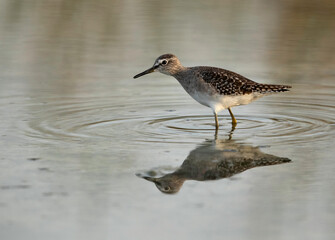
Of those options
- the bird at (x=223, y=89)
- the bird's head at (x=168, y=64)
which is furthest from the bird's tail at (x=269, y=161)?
the bird's head at (x=168, y=64)

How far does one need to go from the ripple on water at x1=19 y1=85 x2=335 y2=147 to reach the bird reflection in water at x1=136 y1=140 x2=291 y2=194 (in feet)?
1.76

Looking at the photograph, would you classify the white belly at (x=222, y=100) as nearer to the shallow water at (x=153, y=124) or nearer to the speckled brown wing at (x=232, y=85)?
the speckled brown wing at (x=232, y=85)

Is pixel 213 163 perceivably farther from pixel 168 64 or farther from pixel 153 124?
pixel 168 64

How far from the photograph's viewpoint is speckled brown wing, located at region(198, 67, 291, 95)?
988 centimetres

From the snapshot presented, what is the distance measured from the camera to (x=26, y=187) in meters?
6.62

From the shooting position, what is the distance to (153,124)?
9484mm

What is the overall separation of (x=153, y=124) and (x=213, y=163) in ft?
7.17

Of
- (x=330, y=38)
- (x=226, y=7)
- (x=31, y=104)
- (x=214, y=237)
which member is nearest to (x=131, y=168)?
(x=214, y=237)

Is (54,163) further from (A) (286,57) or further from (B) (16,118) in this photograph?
(A) (286,57)

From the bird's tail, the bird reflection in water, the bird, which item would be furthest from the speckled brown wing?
the bird's tail

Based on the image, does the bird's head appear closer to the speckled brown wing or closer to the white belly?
the speckled brown wing

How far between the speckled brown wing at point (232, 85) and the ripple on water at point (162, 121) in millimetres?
413

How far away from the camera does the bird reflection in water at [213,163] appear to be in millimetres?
6871

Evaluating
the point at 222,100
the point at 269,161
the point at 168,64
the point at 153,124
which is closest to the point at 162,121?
the point at 153,124
